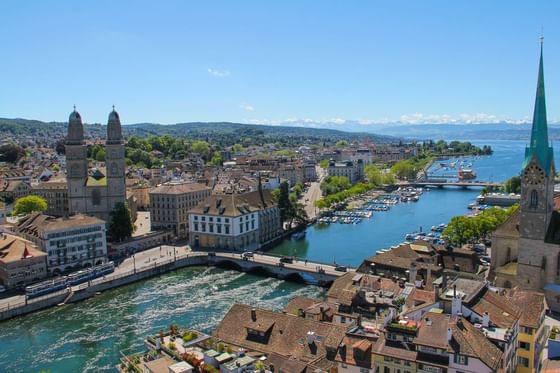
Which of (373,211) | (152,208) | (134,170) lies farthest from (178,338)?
(134,170)

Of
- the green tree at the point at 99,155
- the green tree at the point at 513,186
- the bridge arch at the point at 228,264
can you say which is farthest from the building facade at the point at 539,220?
the green tree at the point at 99,155

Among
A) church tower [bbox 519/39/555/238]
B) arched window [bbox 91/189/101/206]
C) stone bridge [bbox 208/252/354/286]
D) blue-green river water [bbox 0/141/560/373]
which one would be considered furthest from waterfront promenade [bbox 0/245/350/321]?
church tower [bbox 519/39/555/238]

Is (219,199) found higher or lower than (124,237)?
higher

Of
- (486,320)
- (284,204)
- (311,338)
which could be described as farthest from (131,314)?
(284,204)

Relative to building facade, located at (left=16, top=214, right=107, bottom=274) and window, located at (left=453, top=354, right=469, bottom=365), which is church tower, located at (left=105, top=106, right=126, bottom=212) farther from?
window, located at (left=453, top=354, right=469, bottom=365)

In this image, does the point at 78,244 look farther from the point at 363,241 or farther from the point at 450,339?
the point at 450,339

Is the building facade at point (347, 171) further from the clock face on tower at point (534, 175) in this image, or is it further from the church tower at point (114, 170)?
the clock face on tower at point (534, 175)
